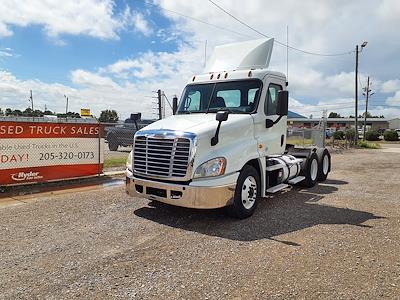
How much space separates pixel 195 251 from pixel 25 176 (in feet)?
18.9

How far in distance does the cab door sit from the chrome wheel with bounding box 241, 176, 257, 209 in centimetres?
67

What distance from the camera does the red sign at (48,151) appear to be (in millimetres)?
8398

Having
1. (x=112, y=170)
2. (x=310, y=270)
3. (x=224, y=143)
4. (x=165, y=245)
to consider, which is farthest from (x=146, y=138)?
(x=112, y=170)

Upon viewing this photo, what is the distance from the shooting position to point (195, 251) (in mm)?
4828

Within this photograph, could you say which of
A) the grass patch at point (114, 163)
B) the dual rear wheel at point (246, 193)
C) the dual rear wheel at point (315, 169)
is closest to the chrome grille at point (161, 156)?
the dual rear wheel at point (246, 193)

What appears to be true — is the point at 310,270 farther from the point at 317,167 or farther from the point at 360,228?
the point at 317,167

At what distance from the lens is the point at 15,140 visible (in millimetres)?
8469

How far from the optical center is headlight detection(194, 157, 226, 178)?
5.77 meters

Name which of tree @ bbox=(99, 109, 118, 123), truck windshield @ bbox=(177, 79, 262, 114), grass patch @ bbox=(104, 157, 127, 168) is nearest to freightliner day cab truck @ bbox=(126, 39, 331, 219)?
truck windshield @ bbox=(177, 79, 262, 114)

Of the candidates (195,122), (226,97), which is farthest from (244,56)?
(195,122)

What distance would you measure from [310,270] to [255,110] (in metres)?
3.53

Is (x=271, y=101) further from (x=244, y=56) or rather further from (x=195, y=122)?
(x=195, y=122)

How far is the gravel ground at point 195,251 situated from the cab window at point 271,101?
6.51 ft

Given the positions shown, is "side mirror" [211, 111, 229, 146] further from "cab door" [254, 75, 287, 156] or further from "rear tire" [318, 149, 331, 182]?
"rear tire" [318, 149, 331, 182]
